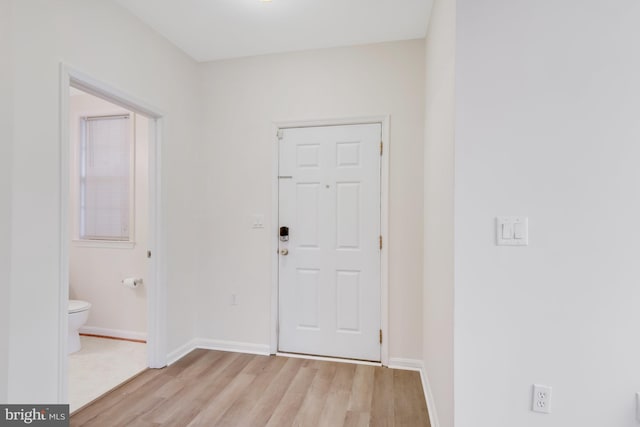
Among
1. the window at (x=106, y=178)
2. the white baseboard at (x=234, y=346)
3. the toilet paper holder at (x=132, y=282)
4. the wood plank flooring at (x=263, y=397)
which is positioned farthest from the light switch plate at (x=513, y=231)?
the window at (x=106, y=178)

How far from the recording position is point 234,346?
9.35 feet

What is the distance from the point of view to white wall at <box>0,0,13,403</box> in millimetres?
1452

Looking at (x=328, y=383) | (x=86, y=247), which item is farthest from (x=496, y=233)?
(x=86, y=247)

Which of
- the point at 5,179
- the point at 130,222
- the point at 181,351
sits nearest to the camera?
the point at 5,179

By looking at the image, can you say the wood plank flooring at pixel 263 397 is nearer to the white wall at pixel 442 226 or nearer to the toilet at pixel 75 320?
the white wall at pixel 442 226

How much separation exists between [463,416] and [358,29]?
2.60 meters

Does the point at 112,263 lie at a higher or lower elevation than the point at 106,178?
lower

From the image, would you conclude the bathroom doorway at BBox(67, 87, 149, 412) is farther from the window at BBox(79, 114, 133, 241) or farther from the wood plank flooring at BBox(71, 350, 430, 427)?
the wood plank flooring at BBox(71, 350, 430, 427)

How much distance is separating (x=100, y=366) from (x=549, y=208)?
331 centimetres

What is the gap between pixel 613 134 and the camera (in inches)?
48.8

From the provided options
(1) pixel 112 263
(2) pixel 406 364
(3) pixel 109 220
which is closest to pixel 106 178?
(3) pixel 109 220

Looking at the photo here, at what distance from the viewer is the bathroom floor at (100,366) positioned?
2.12 metres

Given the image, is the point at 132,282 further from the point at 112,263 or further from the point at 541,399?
the point at 541,399

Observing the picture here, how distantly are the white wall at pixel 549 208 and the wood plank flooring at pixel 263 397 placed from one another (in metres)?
0.85
